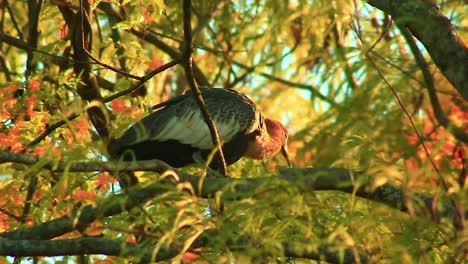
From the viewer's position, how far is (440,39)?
14.5 ft

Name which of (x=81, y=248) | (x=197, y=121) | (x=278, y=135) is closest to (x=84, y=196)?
(x=81, y=248)

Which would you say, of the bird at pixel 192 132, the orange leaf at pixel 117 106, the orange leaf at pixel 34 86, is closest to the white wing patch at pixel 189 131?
the bird at pixel 192 132

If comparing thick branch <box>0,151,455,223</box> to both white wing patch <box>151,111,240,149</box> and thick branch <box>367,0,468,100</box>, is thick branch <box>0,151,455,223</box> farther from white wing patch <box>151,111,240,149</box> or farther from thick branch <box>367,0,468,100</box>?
white wing patch <box>151,111,240,149</box>

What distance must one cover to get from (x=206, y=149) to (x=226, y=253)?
9.97 feet

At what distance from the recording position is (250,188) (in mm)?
3797

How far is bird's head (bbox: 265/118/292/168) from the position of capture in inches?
324

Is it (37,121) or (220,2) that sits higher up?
(220,2)

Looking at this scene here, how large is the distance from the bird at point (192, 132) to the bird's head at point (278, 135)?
2.16 ft

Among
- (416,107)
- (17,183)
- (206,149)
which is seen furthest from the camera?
(206,149)

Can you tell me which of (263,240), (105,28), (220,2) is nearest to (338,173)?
(263,240)

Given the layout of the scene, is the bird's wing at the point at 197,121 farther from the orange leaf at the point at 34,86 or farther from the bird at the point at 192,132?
the orange leaf at the point at 34,86

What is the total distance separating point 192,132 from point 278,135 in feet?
5.85

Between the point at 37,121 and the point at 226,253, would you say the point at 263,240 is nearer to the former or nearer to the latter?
the point at 226,253

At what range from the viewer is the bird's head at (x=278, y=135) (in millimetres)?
8234
